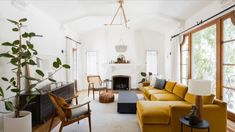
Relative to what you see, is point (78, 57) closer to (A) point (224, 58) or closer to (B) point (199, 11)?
(B) point (199, 11)

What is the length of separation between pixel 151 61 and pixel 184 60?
2363 mm

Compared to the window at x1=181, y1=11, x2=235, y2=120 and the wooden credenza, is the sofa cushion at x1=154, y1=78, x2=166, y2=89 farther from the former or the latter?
the wooden credenza

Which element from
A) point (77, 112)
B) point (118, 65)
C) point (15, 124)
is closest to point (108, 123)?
point (77, 112)

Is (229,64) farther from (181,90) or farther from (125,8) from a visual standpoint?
(125,8)

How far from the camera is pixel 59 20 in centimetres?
575

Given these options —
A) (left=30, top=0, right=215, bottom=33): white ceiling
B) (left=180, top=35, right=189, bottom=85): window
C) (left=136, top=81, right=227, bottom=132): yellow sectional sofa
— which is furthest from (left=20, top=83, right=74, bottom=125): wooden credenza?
(left=180, top=35, right=189, bottom=85): window

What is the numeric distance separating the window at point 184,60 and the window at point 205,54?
389mm

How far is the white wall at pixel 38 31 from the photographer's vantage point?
Result: 317cm

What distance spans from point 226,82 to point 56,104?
3.79 metres

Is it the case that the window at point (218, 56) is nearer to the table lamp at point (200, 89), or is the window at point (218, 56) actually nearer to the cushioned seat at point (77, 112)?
the table lamp at point (200, 89)

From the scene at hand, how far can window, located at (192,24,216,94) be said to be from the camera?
4.44 m

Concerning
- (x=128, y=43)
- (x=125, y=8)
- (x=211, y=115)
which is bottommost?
(x=211, y=115)

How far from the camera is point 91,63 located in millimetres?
8516

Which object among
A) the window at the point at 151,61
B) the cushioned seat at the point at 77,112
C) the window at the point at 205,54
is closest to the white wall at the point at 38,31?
the cushioned seat at the point at 77,112
